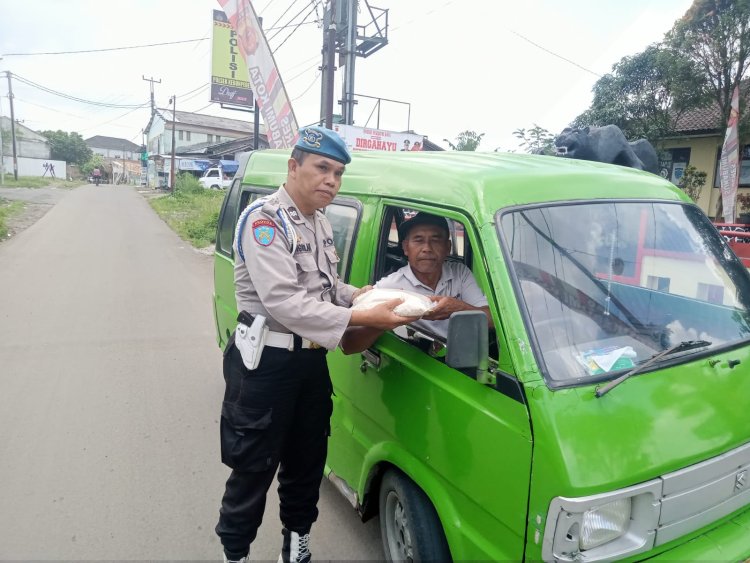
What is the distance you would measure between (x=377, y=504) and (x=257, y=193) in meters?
2.29

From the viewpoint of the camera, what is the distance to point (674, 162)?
17000 mm

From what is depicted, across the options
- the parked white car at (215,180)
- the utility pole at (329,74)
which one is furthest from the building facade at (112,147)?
the utility pole at (329,74)

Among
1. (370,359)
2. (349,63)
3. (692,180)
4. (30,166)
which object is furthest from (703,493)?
(30,166)

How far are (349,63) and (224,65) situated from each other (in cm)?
761

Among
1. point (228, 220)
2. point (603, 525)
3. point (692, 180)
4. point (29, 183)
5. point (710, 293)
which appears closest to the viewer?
point (603, 525)

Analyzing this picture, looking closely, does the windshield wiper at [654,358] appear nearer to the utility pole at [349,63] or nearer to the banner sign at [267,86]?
the banner sign at [267,86]

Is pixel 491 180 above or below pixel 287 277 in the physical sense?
above

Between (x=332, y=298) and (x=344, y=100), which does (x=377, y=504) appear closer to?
(x=332, y=298)

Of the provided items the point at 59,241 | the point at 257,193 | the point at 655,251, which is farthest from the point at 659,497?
the point at 59,241

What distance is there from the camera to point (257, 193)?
3818mm

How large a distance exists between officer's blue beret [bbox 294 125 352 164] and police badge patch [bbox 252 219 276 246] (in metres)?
0.34

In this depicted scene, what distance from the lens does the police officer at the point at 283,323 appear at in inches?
77.9

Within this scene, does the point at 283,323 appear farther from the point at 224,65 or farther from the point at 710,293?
the point at 224,65

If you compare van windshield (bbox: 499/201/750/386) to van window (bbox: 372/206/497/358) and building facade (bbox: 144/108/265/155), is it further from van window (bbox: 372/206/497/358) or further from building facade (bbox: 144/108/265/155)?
building facade (bbox: 144/108/265/155)
